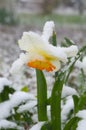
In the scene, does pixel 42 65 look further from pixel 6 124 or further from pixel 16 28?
pixel 16 28

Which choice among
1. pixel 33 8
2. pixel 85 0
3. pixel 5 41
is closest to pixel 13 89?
pixel 5 41

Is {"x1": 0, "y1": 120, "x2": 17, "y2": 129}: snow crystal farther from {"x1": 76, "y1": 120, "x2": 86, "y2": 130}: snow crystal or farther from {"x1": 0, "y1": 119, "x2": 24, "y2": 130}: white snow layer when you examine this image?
{"x1": 76, "y1": 120, "x2": 86, "y2": 130}: snow crystal

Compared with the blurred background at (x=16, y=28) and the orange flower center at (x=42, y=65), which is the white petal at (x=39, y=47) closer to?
the orange flower center at (x=42, y=65)

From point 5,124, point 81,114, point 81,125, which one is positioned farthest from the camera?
point 5,124

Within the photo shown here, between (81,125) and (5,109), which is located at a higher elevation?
(5,109)

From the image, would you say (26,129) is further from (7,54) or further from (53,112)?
(7,54)

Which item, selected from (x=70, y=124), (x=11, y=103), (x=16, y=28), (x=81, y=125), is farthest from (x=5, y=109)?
(x=16, y=28)

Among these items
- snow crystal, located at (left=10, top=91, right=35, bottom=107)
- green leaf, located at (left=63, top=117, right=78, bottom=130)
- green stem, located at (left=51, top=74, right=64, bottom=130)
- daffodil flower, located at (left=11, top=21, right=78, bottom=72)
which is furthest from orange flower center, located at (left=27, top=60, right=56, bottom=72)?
snow crystal, located at (left=10, top=91, right=35, bottom=107)
